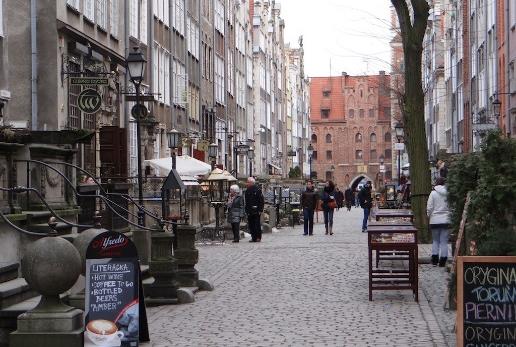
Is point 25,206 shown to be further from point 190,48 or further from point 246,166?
point 246,166

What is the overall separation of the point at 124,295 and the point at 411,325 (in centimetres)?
383

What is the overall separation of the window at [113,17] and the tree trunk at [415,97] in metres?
13.5

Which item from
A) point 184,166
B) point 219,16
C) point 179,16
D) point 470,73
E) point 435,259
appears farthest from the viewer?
point 219,16

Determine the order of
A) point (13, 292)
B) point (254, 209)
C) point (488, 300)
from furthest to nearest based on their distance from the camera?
point (254, 209), point (13, 292), point (488, 300)

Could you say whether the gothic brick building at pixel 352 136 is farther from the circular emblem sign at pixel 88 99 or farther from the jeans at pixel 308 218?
the circular emblem sign at pixel 88 99

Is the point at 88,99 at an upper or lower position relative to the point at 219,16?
lower

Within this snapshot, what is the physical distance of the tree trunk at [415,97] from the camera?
23141 millimetres

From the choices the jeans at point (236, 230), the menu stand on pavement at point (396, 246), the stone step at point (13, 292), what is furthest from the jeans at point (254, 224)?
the stone step at point (13, 292)

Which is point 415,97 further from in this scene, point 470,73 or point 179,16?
point 470,73

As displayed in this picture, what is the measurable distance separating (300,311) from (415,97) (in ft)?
34.1

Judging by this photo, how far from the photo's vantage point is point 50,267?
32.3 feet

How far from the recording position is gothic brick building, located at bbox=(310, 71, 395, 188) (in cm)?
13875

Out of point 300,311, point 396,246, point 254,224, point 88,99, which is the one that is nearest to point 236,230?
point 254,224

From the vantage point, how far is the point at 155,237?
48.9 feet
